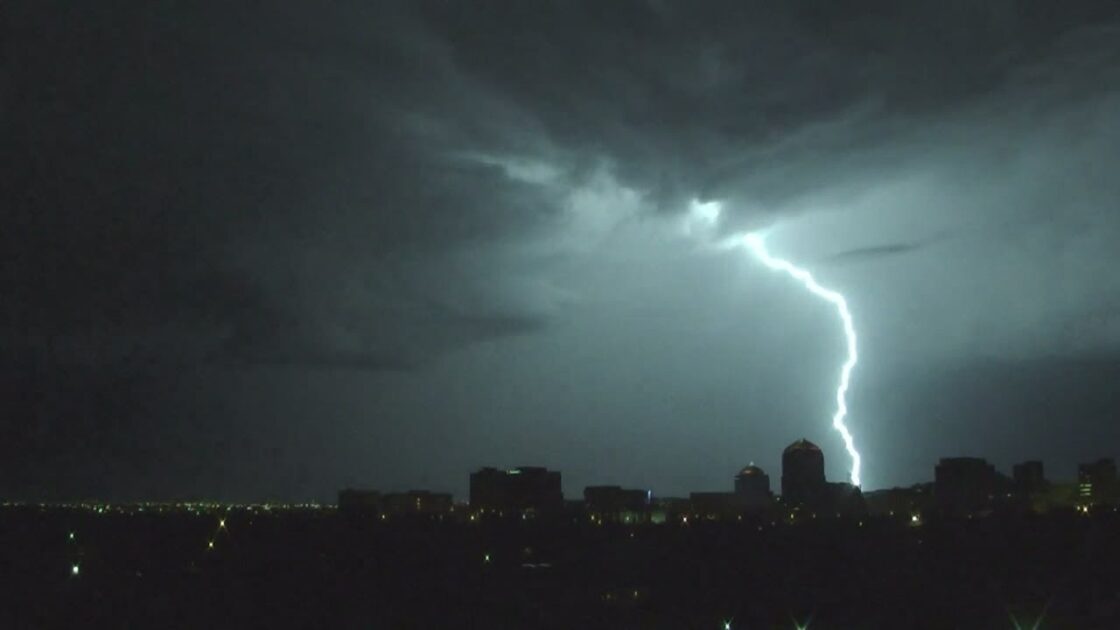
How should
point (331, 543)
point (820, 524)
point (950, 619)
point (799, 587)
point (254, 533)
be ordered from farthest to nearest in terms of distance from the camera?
point (820, 524) < point (254, 533) < point (331, 543) < point (799, 587) < point (950, 619)

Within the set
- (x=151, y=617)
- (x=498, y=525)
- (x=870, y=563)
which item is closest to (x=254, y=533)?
(x=498, y=525)

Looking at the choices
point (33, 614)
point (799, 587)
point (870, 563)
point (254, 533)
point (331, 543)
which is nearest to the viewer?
point (33, 614)

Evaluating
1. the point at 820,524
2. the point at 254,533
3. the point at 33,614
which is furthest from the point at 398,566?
the point at 820,524

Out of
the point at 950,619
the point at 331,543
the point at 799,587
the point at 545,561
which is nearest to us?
the point at 950,619

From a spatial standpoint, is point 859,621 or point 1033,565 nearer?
point 859,621

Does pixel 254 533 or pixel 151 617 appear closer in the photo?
pixel 151 617

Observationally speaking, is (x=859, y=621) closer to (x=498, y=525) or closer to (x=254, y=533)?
(x=254, y=533)

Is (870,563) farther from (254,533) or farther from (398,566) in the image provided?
(254,533)
